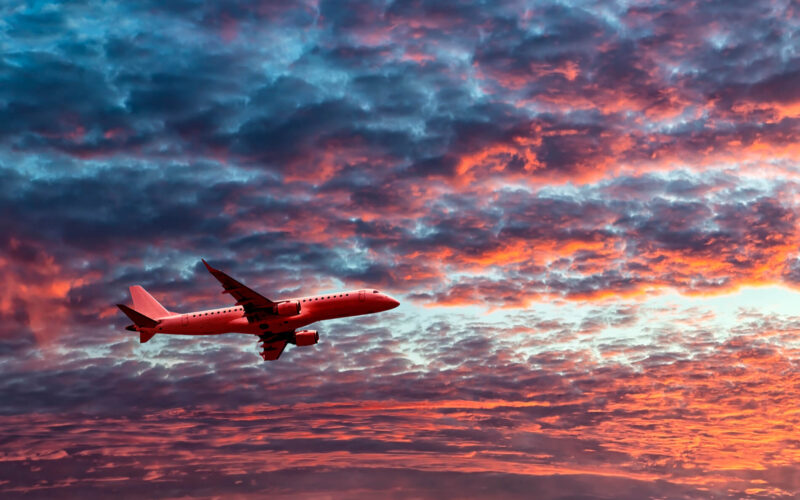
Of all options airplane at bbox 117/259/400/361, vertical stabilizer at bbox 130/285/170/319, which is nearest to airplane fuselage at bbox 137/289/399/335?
airplane at bbox 117/259/400/361

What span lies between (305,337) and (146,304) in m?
27.7

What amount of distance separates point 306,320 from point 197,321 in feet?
58.4

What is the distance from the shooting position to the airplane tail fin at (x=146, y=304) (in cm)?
11606

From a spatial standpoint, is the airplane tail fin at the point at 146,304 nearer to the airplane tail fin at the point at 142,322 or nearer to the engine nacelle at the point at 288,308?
the airplane tail fin at the point at 142,322

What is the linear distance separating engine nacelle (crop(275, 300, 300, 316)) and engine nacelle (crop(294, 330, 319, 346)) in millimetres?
13750

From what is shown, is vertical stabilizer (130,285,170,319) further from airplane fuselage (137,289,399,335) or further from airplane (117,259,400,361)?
airplane fuselage (137,289,399,335)

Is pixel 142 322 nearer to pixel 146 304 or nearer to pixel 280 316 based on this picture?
pixel 146 304

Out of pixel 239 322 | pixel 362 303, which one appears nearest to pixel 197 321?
pixel 239 322

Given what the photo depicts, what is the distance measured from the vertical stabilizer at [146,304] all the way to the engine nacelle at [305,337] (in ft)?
70.0

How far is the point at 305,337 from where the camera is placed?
377ft

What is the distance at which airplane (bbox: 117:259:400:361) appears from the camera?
100438 millimetres

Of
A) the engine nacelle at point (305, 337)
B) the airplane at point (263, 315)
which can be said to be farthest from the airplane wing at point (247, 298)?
the engine nacelle at point (305, 337)

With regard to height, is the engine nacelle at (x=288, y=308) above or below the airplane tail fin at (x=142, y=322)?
above

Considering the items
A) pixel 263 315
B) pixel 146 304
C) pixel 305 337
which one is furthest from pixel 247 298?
pixel 146 304
